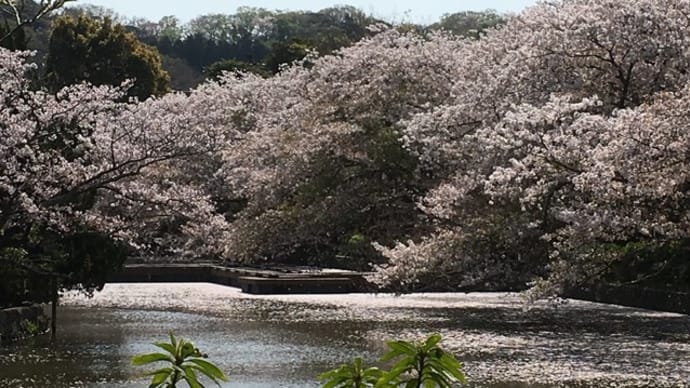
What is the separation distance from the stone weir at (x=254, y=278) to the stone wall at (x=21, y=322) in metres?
6.30

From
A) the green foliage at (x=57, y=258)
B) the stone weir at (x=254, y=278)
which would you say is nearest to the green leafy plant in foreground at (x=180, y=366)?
the green foliage at (x=57, y=258)

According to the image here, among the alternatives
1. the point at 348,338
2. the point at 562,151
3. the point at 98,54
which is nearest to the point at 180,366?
the point at 348,338

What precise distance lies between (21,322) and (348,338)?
4.75 meters

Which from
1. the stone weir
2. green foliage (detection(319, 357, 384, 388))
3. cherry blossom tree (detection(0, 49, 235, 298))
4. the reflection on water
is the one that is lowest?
the reflection on water

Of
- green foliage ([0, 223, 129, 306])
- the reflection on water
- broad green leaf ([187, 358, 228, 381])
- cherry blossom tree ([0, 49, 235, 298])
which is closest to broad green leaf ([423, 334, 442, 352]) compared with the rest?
broad green leaf ([187, 358, 228, 381])

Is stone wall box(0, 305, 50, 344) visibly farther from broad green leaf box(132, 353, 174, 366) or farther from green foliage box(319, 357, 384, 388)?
green foliage box(319, 357, 384, 388)

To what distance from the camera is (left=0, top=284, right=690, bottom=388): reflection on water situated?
1451cm

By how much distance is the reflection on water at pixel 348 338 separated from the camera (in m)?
14.5

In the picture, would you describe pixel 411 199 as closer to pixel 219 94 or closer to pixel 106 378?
pixel 106 378

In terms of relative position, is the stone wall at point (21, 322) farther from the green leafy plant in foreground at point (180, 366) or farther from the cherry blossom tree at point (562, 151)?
the green leafy plant in foreground at point (180, 366)

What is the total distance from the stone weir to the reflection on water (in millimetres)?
1158

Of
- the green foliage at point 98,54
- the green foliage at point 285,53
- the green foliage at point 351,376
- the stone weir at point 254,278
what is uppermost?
the green foliage at point 285,53

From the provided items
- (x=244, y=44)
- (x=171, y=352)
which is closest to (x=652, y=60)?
(x=171, y=352)

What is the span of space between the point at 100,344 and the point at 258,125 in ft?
81.7
